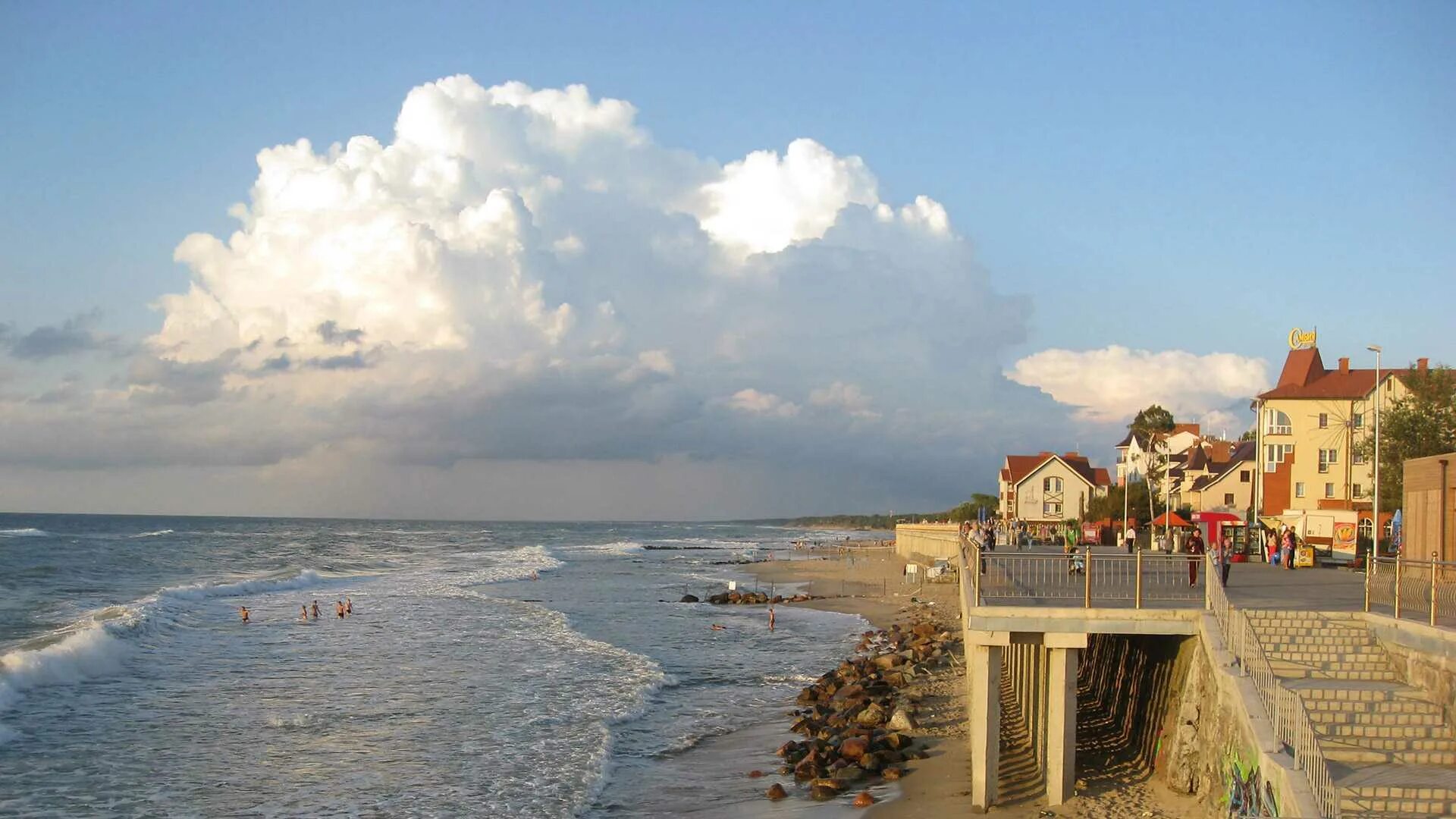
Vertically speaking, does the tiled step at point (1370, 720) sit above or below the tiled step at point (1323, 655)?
below

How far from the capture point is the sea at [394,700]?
61.6 ft

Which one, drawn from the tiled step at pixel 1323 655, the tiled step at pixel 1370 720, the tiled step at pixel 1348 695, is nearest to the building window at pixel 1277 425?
the tiled step at pixel 1323 655

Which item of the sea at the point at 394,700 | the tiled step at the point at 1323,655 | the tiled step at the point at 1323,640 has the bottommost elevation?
the sea at the point at 394,700

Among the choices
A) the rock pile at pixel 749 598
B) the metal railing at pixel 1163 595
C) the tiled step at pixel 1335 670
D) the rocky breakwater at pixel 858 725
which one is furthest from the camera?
the rock pile at pixel 749 598

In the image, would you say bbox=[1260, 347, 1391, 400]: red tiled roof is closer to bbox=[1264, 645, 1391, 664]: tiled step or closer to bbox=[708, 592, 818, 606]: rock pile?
bbox=[708, 592, 818, 606]: rock pile

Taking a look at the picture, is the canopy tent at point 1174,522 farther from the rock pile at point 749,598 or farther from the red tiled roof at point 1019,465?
the red tiled roof at point 1019,465

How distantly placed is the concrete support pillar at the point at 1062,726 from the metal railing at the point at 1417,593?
4700 millimetres

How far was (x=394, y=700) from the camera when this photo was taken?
1059 inches

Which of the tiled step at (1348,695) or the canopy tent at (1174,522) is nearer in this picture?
the tiled step at (1348,695)

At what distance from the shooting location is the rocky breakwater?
62.8ft

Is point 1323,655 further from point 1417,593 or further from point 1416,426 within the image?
point 1416,426

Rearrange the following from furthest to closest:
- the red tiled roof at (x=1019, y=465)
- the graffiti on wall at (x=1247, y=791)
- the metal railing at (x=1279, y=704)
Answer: the red tiled roof at (x=1019, y=465)
the graffiti on wall at (x=1247, y=791)
the metal railing at (x=1279, y=704)

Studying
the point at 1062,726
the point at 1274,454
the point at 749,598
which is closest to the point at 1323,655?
the point at 1062,726

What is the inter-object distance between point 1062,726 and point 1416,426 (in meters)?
29.7
